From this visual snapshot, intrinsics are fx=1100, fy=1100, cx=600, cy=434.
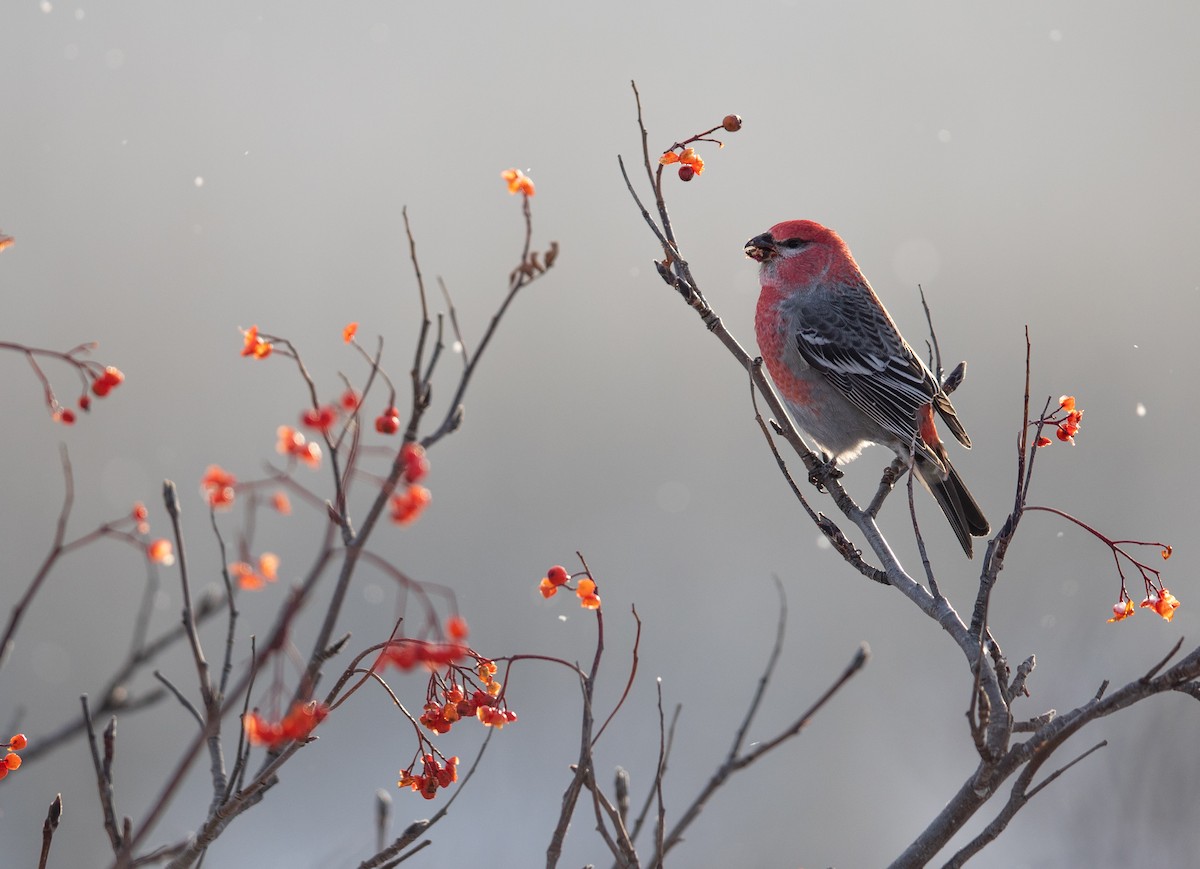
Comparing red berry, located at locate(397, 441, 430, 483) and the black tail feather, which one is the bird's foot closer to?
the black tail feather

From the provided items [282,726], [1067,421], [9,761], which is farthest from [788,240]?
[282,726]

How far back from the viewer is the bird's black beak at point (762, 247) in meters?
5.42

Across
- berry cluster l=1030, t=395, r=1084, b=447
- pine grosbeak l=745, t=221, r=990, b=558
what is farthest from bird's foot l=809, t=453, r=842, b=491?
berry cluster l=1030, t=395, r=1084, b=447

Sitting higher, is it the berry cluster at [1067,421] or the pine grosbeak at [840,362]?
the pine grosbeak at [840,362]

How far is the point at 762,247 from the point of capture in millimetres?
5438

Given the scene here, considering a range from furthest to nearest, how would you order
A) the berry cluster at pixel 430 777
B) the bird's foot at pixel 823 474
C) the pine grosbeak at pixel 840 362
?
the pine grosbeak at pixel 840 362 < the bird's foot at pixel 823 474 < the berry cluster at pixel 430 777

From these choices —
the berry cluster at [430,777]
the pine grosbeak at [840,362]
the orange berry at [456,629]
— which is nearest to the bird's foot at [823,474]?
the pine grosbeak at [840,362]

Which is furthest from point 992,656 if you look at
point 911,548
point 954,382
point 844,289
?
point 911,548

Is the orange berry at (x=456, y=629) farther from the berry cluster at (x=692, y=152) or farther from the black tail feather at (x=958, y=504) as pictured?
the black tail feather at (x=958, y=504)

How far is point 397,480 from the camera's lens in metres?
1.14

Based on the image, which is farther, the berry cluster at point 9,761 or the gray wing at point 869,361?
the gray wing at point 869,361

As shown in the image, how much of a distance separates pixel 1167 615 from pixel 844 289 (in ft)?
10.9

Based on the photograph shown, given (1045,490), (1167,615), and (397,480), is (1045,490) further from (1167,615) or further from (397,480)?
(397,480)

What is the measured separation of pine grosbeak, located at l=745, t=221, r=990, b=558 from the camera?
4.44 meters
